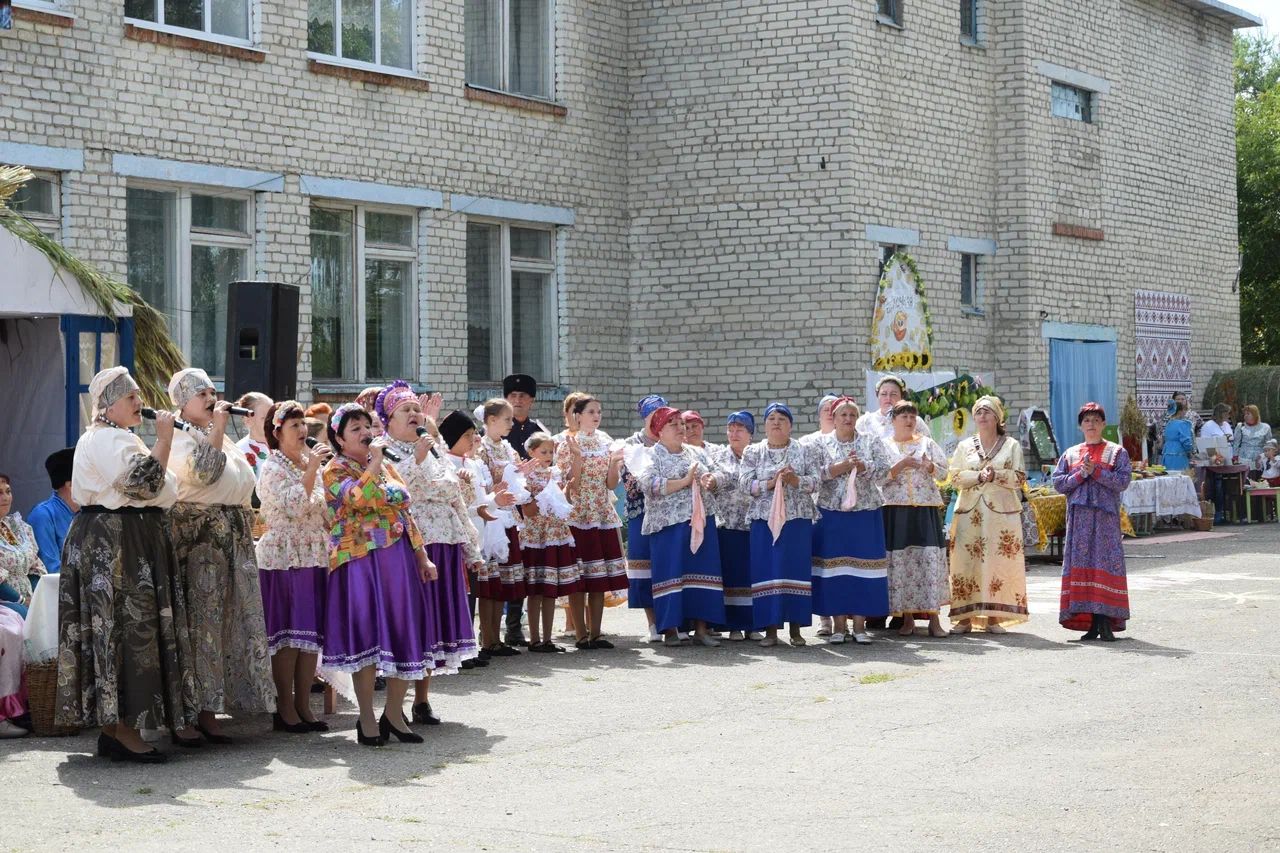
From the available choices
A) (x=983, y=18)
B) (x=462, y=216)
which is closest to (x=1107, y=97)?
(x=983, y=18)

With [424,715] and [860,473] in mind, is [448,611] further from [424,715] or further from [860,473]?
[860,473]

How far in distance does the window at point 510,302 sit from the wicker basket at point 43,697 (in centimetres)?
1031

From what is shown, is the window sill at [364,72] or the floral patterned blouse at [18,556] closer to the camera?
the floral patterned blouse at [18,556]

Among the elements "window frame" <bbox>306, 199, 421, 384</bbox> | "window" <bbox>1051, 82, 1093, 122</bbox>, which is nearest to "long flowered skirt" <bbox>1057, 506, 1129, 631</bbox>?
"window frame" <bbox>306, 199, 421, 384</bbox>

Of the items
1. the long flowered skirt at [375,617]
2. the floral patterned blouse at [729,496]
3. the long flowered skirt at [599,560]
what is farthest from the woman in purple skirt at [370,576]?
the floral patterned blouse at [729,496]

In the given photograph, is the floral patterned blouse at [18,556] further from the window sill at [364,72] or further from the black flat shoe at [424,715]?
the window sill at [364,72]

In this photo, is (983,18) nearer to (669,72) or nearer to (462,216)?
(669,72)

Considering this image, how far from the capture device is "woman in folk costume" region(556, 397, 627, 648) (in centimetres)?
1289

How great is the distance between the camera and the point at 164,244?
16.2m

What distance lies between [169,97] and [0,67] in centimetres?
170

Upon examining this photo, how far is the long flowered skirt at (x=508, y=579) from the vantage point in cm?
1253

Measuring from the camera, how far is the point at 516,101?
19.5 meters

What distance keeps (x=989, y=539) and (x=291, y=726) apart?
5.99m

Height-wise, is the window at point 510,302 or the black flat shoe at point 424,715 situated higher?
the window at point 510,302
